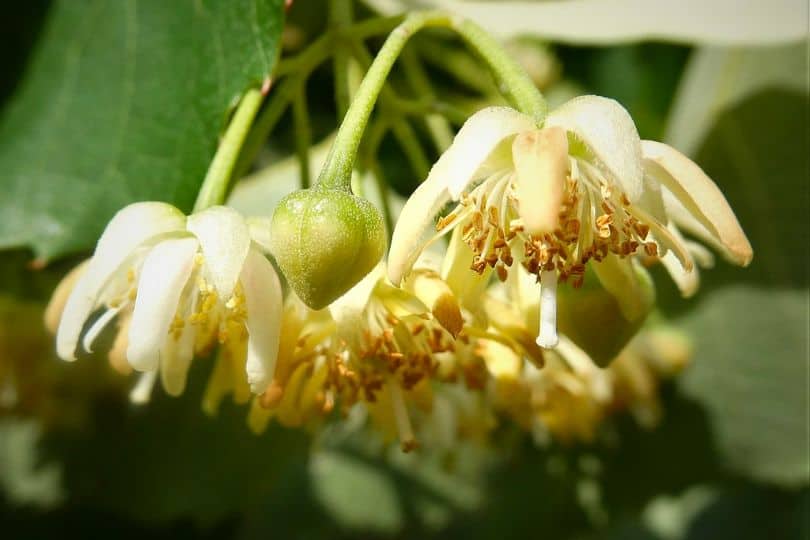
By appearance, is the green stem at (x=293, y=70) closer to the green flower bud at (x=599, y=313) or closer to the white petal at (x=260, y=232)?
Answer: the white petal at (x=260, y=232)

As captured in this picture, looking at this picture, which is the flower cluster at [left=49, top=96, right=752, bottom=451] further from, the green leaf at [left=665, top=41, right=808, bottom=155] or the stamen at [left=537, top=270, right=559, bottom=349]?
the green leaf at [left=665, top=41, right=808, bottom=155]

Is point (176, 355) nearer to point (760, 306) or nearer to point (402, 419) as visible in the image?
point (402, 419)

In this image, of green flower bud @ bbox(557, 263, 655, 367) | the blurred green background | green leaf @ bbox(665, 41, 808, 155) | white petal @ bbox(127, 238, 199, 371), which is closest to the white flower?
white petal @ bbox(127, 238, 199, 371)

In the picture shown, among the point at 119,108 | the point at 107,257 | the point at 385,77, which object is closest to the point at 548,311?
the point at 385,77

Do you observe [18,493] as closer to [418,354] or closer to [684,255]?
[418,354]

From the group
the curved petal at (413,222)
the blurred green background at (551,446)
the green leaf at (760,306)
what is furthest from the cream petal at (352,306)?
the green leaf at (760,306)
